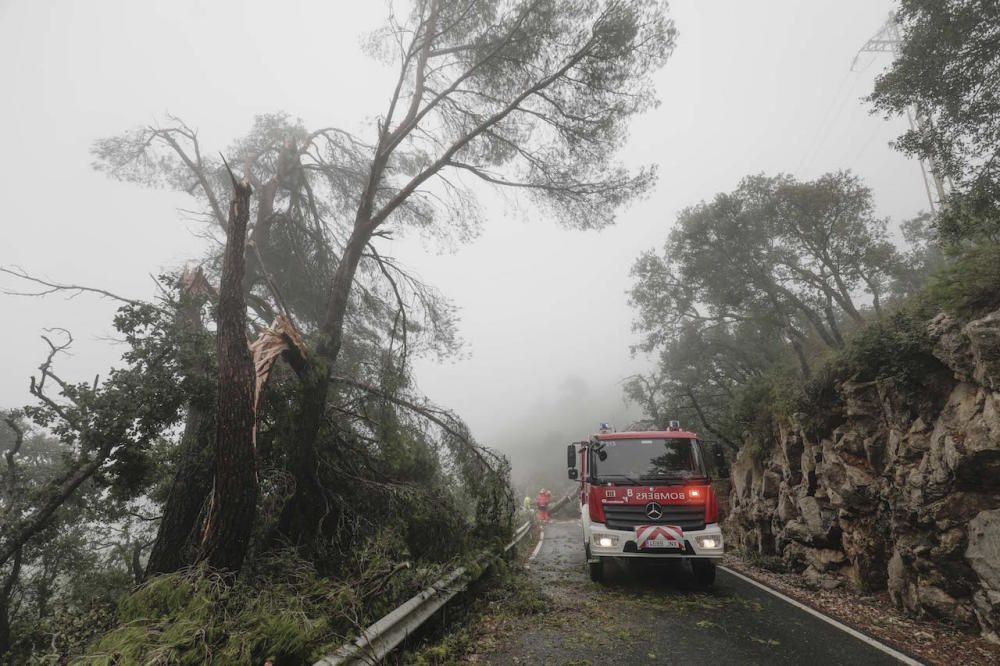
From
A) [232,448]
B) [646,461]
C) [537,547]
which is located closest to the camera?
[232,448]

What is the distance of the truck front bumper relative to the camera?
6.45 meters

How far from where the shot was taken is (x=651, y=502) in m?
6.84

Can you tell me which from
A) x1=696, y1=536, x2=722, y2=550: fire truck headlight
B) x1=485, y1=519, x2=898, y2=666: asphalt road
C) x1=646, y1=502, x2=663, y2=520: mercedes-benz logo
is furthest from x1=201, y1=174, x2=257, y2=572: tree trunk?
x1=696, y1=536, x2=722, y2=550: fire truck headlight

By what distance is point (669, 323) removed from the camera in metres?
20.6

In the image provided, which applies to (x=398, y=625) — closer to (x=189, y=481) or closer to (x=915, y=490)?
(x=189, y=481)

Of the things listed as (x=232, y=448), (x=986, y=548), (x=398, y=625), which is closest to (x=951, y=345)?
(x=986, y=548)

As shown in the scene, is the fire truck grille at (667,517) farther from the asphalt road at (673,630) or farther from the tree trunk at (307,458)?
the tree trunk at (307,458)

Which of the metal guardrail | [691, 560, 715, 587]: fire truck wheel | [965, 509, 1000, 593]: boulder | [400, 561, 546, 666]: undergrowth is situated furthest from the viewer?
[691, 560, 715, 587]: fire truck wheel

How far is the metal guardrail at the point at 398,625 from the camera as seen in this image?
3.21 meters

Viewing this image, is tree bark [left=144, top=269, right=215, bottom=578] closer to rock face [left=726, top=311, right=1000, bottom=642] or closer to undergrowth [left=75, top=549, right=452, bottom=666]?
undergrowth [left=75, top=549, right=452, bottom=666]

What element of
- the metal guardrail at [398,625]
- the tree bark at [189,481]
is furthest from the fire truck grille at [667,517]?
the tree bark at [189,481]

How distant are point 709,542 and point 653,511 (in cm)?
85

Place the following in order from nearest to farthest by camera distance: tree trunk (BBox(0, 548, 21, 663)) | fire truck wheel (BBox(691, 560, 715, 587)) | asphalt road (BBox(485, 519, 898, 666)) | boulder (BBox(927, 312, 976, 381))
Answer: asphalt road (BBox(485, 519, 898, 666)), boulder (BBox(927, 312, 976, 381)), fire truck wheel (BBox(691, 560, 715, 587)), tree trunk (BBox(0, 548, 21, 663))

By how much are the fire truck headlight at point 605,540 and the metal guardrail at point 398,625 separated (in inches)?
86.2
